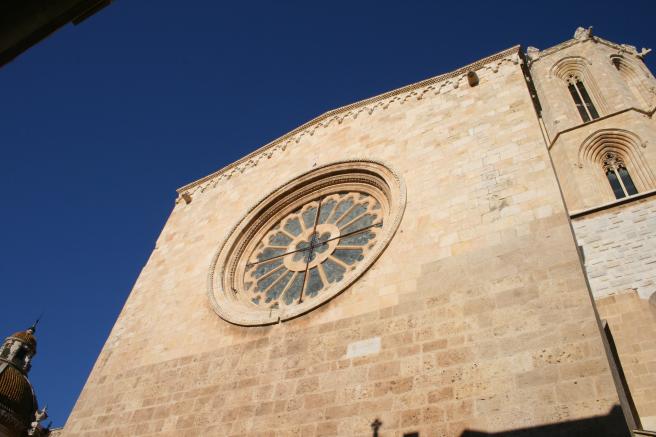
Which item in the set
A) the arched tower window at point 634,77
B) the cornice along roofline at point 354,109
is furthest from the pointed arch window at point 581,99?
the cornice along roofline at point 354,109

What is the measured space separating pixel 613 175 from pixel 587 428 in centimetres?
1256

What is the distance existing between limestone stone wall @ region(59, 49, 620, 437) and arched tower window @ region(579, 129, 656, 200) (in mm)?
7424

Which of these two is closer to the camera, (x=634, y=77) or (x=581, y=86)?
(x=634, y=77)

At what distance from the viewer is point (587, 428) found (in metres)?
3.53

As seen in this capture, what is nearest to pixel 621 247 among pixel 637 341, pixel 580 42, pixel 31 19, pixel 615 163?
pixel 637 341

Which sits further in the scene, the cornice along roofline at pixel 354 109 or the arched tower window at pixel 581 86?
the arched tower window at pixel 581 86

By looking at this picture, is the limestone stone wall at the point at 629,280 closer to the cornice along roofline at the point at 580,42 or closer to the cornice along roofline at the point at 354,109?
the cornice along roofline at the point at 354,109

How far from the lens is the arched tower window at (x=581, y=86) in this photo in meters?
17.0

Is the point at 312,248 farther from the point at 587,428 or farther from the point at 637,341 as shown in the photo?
the point at 637,341

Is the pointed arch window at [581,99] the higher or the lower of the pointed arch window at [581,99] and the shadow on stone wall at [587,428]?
the higher

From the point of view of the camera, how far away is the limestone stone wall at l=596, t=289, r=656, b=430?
6.38m

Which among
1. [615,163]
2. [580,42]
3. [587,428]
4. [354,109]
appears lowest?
[587,428]

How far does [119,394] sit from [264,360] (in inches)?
87.7

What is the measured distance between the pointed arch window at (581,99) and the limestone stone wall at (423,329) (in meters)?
10.7
